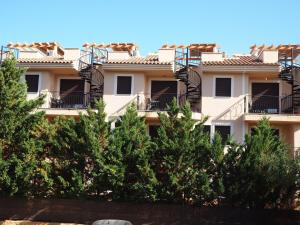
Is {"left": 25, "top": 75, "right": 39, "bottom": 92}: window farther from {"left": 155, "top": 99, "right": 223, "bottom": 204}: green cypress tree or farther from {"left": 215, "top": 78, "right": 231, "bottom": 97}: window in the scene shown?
{"left": 215, "top": 78, "right": 231, "bottom": 97}: window

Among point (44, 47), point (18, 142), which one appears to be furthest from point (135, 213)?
point (44, 47)

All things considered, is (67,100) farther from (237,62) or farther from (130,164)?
(237,62)

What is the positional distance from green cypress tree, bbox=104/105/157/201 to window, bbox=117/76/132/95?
203 inches

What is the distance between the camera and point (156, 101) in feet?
Answer: 83.5

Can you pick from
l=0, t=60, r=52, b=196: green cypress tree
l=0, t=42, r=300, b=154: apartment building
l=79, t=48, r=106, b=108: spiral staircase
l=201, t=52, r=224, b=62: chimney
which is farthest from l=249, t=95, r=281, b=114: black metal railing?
l=0, t=60, r=52, b=196: green cypress tree

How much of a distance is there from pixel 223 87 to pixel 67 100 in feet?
→ 30.3

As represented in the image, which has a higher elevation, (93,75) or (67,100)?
(93,75)

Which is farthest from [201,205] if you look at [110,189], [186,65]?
[186,65]

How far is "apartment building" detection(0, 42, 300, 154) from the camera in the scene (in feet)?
81.0

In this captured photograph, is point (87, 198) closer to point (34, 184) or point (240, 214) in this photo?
point (34, 184)

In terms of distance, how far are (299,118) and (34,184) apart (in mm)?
13974

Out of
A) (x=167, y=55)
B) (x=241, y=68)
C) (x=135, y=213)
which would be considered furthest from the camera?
(x=167, y=55)

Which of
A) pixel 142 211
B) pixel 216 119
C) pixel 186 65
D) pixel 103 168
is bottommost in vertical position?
pixel 142 211

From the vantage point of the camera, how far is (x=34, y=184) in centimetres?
2030
